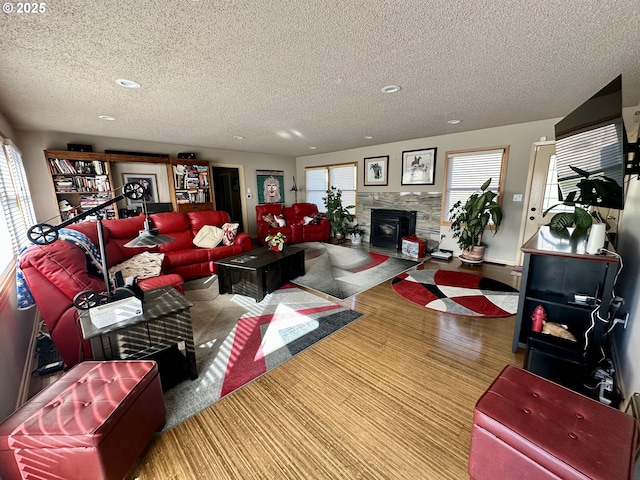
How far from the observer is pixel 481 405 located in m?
1.13

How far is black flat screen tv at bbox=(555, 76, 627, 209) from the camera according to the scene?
161cm

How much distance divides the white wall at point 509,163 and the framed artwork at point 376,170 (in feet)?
0.39

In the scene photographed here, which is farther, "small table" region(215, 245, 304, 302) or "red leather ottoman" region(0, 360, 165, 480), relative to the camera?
"small table" region(215, 245, 304, 302)

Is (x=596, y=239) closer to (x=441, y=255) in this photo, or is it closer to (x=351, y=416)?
(x=351, y=416)

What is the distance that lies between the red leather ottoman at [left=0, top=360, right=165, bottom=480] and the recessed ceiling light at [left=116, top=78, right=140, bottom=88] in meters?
2.22

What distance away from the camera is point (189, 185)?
541 cm

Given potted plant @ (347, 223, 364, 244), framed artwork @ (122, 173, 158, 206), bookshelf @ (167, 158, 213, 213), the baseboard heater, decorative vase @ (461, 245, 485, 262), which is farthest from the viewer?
potted plant @ (347, 223, 364, 244)

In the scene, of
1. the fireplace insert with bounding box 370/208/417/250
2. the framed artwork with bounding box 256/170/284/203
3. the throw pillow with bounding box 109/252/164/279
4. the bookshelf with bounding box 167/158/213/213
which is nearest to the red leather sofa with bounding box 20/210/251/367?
the throw pillow with bounding box 109/252/164/279

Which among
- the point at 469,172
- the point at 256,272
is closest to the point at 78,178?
the point at 256,272

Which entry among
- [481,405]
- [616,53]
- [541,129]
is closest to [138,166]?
[481,405]

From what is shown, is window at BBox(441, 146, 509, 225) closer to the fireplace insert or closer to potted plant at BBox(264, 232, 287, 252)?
the fireplace insert

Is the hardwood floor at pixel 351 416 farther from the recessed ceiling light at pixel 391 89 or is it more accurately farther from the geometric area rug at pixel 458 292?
the recessed ceiling light at pixel 391 89

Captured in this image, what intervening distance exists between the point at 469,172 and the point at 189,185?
5524 millimetres

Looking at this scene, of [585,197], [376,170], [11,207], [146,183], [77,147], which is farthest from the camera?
[376,170]
